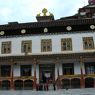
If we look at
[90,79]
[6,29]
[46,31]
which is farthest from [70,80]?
[6,29]

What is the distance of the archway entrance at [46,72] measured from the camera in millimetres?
33875

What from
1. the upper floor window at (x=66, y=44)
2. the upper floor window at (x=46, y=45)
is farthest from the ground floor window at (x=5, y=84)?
the upper floor window at (x=66, y=44)

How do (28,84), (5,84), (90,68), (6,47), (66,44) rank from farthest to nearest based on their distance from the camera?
(6,47)
(66,44)
(90,68)
(5,84)
(28,84)

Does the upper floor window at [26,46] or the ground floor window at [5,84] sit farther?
the upper floor window at [26,46]

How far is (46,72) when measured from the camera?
34.2 meters

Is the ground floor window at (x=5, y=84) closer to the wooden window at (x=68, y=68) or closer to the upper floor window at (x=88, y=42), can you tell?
the wooden window at (x=68, y=68)

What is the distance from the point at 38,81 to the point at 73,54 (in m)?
4.89

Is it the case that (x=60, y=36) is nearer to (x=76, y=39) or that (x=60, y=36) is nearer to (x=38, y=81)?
(x=76, y=39)

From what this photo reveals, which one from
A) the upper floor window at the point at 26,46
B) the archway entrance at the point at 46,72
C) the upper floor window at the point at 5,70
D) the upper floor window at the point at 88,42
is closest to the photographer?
the upper floor window at the point at 88,42

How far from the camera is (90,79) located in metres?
30.5

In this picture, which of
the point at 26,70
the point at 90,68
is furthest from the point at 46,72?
the point at 90,68

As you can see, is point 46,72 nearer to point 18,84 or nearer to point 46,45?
point 46,45

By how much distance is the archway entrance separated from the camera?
3388cm

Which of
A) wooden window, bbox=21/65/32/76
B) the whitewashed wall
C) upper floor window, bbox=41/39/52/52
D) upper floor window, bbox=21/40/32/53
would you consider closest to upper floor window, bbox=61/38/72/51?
the whitewashed wall
